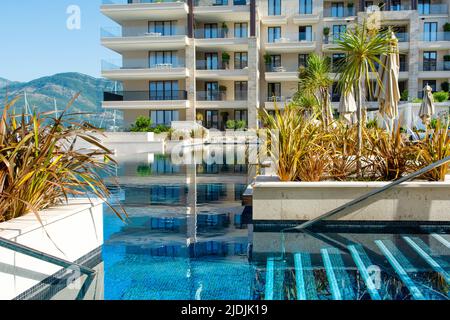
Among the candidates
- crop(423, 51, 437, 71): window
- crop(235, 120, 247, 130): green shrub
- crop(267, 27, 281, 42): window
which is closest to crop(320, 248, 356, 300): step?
crop(235, 120, 247, 130): green shrub

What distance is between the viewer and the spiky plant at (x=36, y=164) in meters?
5.00

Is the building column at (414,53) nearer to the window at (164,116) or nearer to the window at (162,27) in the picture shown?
the window at (164,116)

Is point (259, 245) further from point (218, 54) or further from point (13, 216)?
point (218, 54)

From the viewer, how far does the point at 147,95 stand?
40.9 m

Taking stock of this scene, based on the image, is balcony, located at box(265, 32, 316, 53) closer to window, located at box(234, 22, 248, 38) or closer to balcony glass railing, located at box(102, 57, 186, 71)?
window, located at box(234, 22, 248, 38)

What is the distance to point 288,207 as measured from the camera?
25.5ft

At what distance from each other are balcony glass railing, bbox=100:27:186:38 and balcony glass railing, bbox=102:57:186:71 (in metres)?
2.08

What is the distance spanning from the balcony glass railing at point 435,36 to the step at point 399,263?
40022mm

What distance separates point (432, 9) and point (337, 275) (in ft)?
146

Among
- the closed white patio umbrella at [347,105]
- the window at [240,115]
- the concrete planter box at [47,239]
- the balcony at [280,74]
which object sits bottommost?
the concrete planter box at [47,239]

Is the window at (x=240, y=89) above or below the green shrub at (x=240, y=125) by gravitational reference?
above

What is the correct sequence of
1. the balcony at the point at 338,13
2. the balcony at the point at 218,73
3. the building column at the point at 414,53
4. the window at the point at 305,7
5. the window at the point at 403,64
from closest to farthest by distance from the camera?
the balcony at the point at 218,73, the building column at the point at 414,53, the window at the point at 403,64, the balcony at the point at 338,13, the window at the point at 305,7

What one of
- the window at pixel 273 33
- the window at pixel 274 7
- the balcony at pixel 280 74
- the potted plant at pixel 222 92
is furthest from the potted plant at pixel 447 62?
the potted plant at pixel 222 92

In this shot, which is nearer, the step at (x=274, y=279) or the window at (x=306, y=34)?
the step at (x=274, y=279)
